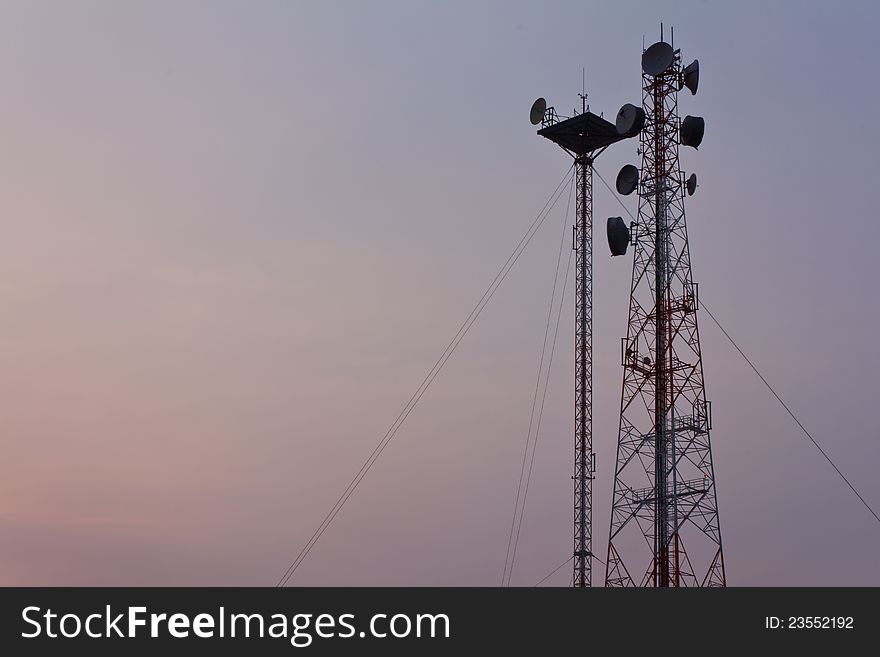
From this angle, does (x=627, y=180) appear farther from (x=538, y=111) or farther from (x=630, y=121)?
(x=538, y=111)

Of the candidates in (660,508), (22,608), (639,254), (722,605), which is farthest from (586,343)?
(22,608)

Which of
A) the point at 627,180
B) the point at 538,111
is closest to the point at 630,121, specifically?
the point at 627,180

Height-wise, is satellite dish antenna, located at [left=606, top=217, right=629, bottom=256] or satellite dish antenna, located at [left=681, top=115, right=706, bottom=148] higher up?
satellite dish antenna, located at [left=681, top=115, right=706, bottom=148]

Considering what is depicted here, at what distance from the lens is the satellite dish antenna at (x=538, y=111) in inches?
→ 3364

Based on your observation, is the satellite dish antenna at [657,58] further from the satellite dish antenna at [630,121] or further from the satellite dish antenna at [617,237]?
the satellite dish antenna at [617,237]

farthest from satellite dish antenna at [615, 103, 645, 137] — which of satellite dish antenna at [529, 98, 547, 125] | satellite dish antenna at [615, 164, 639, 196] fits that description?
satellite dish antenna at [529, 98, 547, 125]

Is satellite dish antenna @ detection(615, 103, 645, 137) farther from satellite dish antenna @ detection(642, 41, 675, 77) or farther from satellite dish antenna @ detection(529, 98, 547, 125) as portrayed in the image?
satellite dish antenna @ detection(529, 98, 547, 125)

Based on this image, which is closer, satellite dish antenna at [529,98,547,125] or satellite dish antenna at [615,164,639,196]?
satellite dish antenna at [615,164,639,196]

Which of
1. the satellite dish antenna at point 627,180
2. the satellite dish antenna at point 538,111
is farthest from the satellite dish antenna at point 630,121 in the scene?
the satellite dish antenna at point 538,111

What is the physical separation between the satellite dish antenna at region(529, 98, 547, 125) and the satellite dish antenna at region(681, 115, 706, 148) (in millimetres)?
13513

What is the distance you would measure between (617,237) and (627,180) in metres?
3.73

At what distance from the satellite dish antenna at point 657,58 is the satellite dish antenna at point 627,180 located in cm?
590

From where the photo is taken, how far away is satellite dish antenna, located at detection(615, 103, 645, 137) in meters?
74.2

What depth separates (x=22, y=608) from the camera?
46875mm
